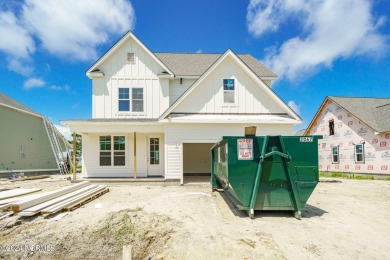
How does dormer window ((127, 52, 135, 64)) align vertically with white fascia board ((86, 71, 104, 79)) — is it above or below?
above

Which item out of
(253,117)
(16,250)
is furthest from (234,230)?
(253,117)

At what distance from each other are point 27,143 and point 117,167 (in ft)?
41.7

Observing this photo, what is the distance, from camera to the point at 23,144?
68.6ft

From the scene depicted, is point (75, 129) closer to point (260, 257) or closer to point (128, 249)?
point (128, 249)

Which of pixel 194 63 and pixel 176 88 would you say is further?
pixel 194 63

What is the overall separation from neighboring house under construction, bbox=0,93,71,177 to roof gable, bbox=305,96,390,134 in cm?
2546

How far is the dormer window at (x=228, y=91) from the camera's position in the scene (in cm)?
1335

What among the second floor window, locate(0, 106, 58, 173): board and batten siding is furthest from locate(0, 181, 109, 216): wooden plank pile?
locate(0, 106, 58, 173): board and batten siding

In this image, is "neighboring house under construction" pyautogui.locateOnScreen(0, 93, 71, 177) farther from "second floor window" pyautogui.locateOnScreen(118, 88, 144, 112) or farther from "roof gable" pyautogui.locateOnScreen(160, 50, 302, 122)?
"roof gable" pyautogui.locateOnScreen(160, 50, 302, 122)

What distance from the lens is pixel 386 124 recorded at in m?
16.9

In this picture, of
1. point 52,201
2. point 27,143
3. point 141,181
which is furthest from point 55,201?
point 27,143

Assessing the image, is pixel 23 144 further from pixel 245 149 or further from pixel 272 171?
pixel 272 171

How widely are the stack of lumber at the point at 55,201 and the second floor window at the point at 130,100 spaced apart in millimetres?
5931

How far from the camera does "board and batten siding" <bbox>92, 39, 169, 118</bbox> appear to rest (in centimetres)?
1440
